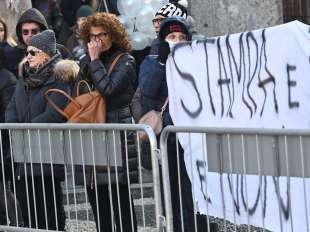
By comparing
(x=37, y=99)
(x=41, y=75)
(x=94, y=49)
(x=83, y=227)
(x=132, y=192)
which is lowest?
(x=83, y=227)

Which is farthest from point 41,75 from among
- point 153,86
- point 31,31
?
point 31,31

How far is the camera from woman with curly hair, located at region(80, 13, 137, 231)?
20.2 ft

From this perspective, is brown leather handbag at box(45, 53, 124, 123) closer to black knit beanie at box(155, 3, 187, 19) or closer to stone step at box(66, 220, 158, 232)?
stone step at box(66, 220, 158, 232)

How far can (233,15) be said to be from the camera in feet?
39.0

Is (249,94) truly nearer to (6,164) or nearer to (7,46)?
(6,164)

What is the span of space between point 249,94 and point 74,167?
51.9 inches

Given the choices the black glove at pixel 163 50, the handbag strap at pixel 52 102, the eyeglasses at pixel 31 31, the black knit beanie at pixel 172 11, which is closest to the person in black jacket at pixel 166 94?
the black glove at pixel 163 50

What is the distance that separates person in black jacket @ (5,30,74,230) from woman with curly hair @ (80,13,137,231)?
0.27 meters

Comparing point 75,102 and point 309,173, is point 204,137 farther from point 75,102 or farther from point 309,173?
point 75,102

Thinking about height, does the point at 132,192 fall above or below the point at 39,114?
below

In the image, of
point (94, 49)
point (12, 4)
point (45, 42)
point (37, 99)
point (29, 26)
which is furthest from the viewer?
point (12, 4)

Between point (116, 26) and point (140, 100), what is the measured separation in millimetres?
557

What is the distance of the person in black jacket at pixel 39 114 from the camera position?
21.2 feet

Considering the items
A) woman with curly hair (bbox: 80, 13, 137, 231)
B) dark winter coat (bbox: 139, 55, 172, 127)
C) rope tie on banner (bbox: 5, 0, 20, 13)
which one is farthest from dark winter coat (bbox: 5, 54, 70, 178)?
rope tie on banner (bbox: 5, 0, 20, 13)
